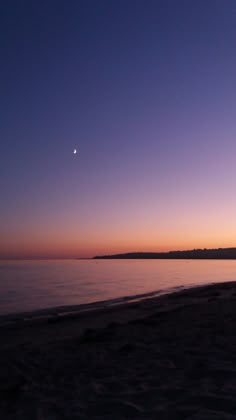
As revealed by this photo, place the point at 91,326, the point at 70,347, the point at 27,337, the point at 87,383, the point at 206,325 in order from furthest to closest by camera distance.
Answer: the point at 91,326, the point at 27,337, the point at 206,325, the point at 70,347, the point at 87,383

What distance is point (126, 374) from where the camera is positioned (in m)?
6.38

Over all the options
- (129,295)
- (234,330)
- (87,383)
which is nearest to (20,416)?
A: (87,383)

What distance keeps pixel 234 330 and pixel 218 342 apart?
160 centimetres

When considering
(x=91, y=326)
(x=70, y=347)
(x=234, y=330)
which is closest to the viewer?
(x=70, y=347)

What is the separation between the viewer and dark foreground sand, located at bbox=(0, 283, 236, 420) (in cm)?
488

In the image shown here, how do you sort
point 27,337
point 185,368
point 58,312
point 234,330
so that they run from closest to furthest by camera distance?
point 185,368, point 234,330, point 27,337, point 58,312

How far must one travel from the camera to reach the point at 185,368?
258 inches

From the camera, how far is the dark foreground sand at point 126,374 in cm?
488

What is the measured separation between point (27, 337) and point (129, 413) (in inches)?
306

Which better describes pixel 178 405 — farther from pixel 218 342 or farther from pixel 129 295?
pixel 129 295

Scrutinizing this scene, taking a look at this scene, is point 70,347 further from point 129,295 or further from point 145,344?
point 129,295

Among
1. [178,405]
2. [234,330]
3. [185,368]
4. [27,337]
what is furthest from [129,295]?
[178,405]

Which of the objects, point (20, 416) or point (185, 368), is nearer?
point (20, 416)

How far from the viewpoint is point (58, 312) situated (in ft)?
59.4
